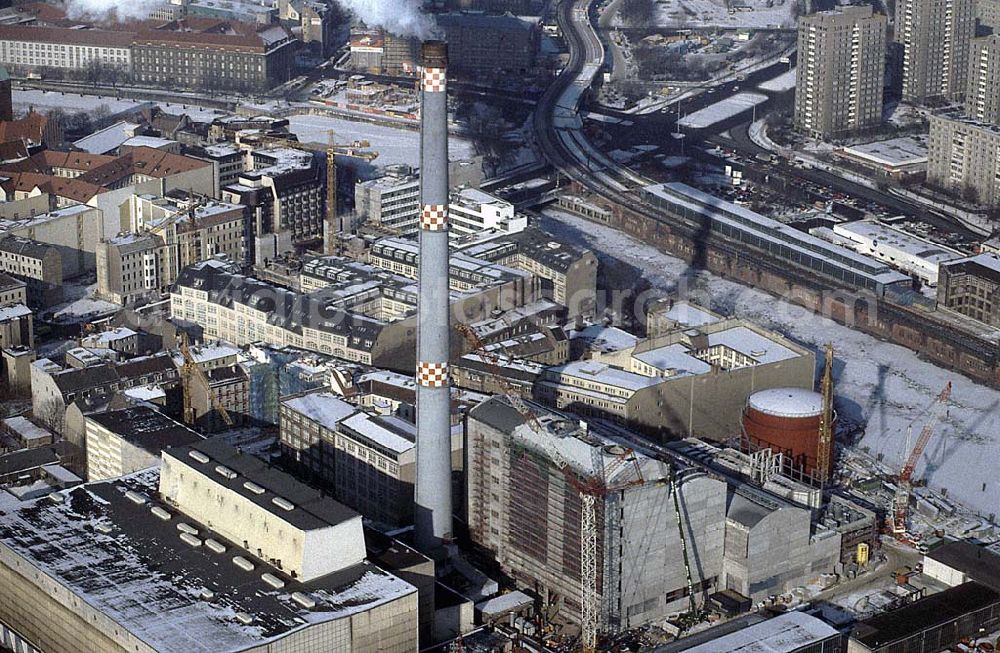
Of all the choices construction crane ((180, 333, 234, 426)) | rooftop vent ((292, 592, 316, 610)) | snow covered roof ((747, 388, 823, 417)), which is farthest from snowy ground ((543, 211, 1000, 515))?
rooftop vent ((292, 592, 316, 610))

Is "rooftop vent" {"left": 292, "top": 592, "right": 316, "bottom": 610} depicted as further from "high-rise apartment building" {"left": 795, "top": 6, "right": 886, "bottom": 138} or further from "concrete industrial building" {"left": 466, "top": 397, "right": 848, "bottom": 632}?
"high-rise apartment building" {"left": 795, "top": 6, "right": 886, "bottom": 138}

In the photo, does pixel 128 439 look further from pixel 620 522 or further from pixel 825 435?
pixel 825 435

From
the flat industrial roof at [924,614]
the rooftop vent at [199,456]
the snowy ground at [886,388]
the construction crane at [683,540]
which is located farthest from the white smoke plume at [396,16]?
the flat industrial roof at [924,614]

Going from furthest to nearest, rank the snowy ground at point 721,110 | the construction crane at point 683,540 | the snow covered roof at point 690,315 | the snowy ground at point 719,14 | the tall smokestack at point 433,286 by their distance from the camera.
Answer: the snowy ground at point 719,14 → the snowy ground at point 721,110 → the snow covered roof at point 690,315 → the tall smokestack at point 433,286 → the construction crane at point 683,540

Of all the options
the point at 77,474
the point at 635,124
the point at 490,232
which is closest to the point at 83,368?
the point at 77,474

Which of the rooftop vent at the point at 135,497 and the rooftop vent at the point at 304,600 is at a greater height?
the rooftop vent at the point at 135,497

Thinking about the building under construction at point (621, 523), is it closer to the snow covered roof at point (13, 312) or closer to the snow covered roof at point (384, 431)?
the snow covered roof at point (384, 431)
